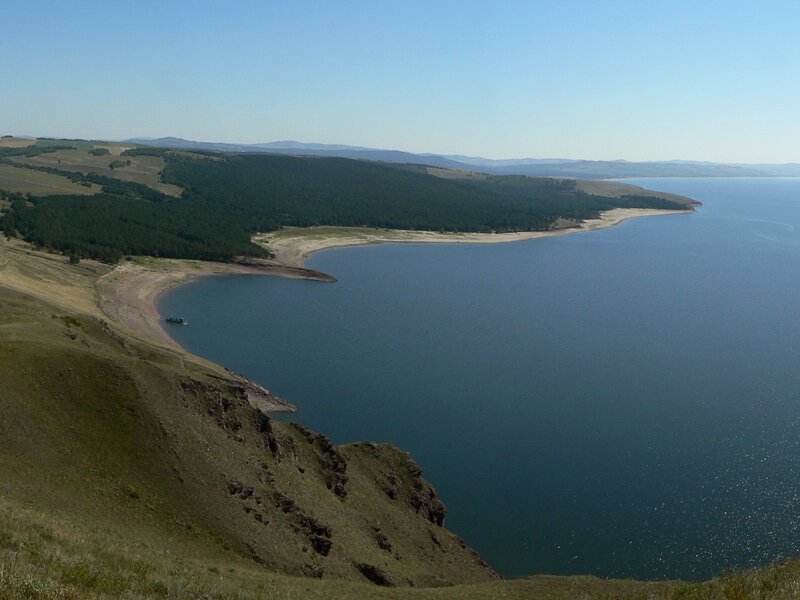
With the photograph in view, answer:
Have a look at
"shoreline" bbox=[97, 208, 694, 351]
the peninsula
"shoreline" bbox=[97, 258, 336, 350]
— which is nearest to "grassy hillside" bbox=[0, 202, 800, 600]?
the peninsula

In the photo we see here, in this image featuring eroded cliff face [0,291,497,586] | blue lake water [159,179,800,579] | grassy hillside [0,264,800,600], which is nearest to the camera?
grassy hillside [0,264,800,600]

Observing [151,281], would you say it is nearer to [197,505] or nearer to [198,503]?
[198,503]

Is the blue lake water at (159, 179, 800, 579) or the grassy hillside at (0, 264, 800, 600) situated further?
the blue lake water at (159, 179, 800, 579)

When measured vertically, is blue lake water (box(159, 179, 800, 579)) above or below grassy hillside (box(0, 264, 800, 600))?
below

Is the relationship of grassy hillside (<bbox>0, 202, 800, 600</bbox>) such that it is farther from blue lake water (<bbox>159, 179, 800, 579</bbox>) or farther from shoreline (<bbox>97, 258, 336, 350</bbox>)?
shoreline (<bbox>97, 258, 336, 350</bbox>)

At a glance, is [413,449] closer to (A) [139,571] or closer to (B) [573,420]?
(B) [573,420]

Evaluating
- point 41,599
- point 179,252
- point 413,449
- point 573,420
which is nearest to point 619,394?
point 573,420


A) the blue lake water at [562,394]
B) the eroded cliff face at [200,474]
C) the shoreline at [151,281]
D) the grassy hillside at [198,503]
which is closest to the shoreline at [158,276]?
the shoreline at [151,281]
